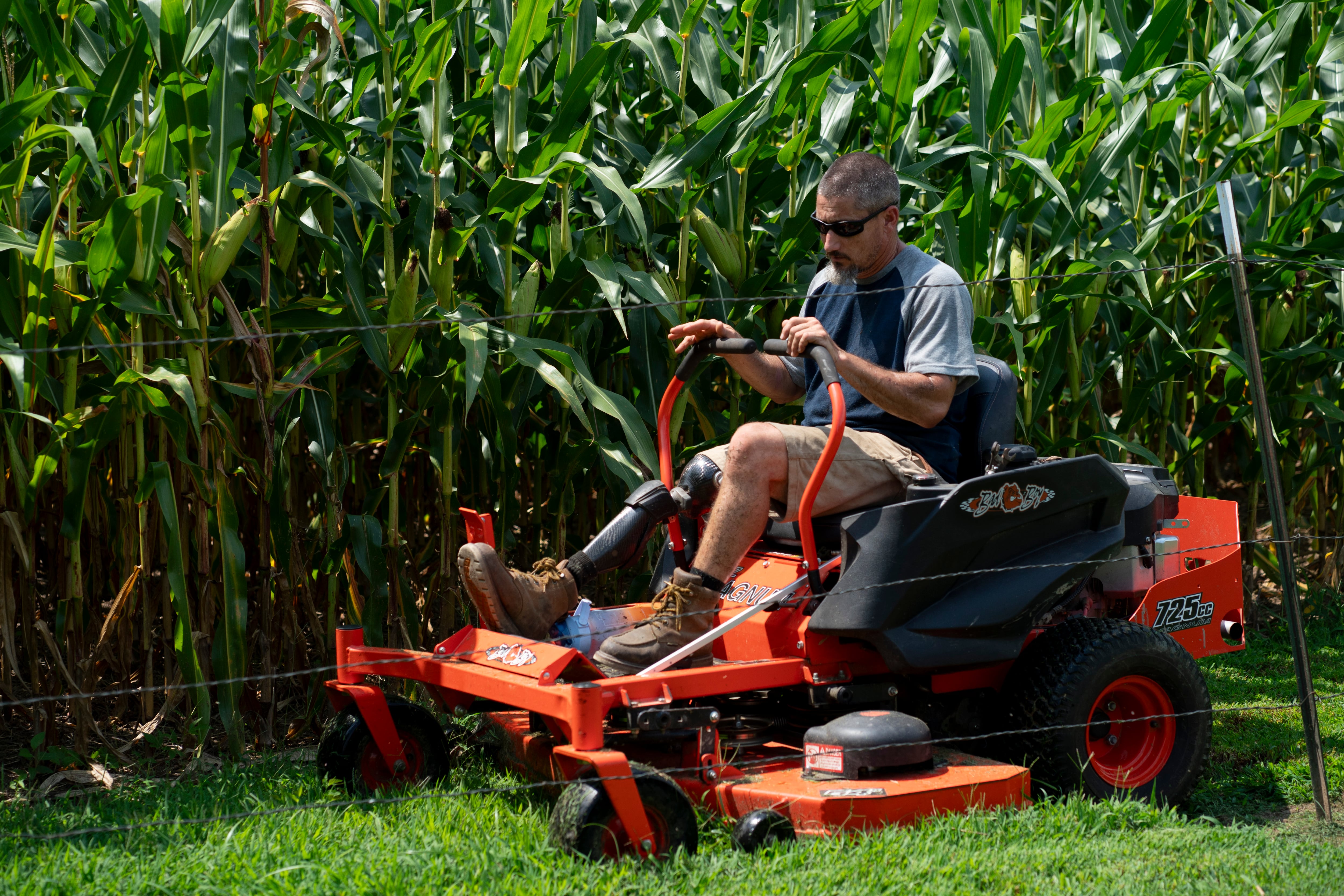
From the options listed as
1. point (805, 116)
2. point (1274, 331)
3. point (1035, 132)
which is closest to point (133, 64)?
point (805, 116)

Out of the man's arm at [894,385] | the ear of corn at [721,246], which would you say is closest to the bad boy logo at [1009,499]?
the man's arm at [894,385]

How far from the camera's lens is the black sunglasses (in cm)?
385

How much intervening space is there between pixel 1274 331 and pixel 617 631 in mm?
3889

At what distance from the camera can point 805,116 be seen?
16.1 feet

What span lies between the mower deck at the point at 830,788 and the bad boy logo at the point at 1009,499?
0.72 metres

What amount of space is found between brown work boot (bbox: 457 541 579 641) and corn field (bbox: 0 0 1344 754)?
57 cm

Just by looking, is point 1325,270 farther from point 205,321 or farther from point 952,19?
point 205,321

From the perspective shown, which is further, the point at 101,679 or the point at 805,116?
the point at 805,116

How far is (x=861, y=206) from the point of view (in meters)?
3.85

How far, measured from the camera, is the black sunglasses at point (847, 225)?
3852mm

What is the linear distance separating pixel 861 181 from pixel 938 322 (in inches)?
20.7

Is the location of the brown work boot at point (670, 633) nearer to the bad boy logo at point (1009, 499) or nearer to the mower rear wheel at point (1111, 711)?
the bad boy logo at point (1009, 499)

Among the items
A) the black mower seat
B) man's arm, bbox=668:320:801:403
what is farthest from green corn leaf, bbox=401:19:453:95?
the black mower seat

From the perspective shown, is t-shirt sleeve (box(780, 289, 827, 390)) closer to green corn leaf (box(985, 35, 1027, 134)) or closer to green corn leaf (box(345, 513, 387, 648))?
green corn leaf (box(985, 35, 1027, 134))
